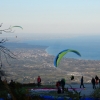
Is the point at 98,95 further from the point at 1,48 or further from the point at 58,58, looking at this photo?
the point at 1,48

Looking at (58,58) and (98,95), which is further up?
(58,58)

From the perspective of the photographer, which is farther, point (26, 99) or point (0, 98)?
point (0, 98)

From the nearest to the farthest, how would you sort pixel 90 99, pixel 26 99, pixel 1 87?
pixel 26 99 → pixel 90 99 → pixel 1 87

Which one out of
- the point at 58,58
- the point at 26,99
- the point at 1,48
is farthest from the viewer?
the point at 58,58

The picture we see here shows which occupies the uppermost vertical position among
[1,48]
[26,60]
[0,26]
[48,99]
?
[26,60]

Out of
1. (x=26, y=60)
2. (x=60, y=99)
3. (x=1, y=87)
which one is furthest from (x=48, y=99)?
(x=26, y=60)

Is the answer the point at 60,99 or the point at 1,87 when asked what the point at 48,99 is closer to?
the point at 60,99

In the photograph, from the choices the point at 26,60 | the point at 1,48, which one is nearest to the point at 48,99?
the point at 1,48

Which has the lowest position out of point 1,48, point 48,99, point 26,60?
point 48,99

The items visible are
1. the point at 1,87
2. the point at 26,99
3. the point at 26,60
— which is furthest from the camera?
the point at 26,60
